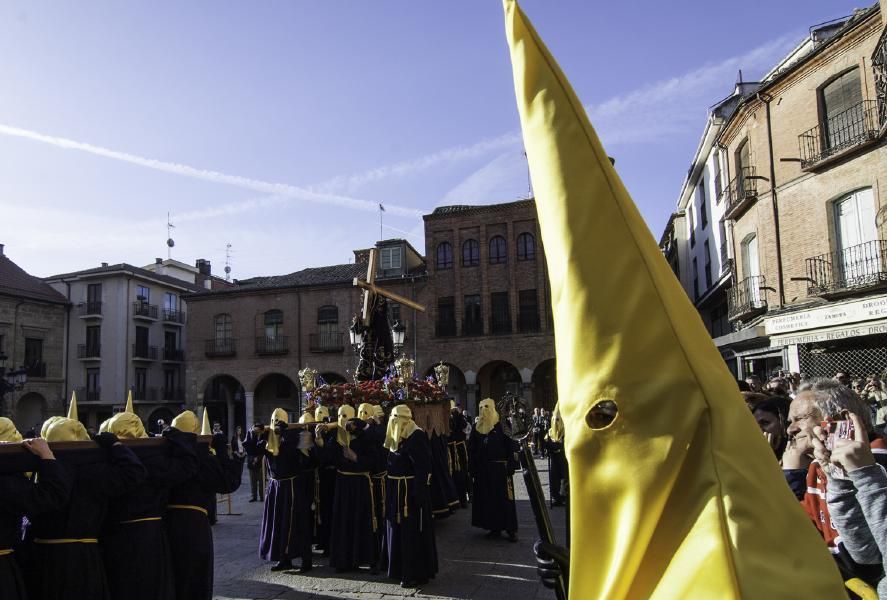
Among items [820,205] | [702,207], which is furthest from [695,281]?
[820,205]

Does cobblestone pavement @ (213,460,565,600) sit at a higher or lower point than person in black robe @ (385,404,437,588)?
lower

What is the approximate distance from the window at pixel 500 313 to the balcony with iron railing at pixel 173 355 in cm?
2270

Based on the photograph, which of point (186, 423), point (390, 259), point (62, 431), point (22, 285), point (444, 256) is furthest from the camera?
point (22, 285)

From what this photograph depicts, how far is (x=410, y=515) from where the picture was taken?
7.37 metres

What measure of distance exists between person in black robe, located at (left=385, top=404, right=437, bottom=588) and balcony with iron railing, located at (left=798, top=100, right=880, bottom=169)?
43.5 feet

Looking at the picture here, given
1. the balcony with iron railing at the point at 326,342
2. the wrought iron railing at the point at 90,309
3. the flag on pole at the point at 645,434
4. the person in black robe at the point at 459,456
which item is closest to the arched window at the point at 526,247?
the balcony with iron railing at the point at 326,342

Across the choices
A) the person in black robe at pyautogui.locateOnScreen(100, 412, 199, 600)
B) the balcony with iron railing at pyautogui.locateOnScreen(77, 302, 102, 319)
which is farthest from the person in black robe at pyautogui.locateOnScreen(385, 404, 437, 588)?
the balcony with iron railing at pyautogui.locateOnScreen(77, 302, 102, 319)

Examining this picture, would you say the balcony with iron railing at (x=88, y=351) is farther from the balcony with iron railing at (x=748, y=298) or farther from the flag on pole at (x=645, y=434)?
the flag on pole at (x=645, y=434)

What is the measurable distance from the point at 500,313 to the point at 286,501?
2225 centimetres

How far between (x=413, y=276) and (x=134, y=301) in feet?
61.9

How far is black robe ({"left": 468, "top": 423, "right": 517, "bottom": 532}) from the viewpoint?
31.3ft

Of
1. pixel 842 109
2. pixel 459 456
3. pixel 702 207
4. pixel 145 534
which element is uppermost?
pixel 702 207

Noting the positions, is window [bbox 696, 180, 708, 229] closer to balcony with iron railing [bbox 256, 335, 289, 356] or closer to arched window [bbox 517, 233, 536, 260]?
arched window [bbox 517, 233, 536, 260]

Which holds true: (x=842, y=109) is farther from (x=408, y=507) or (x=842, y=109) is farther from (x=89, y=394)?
(x=89, y=394)
